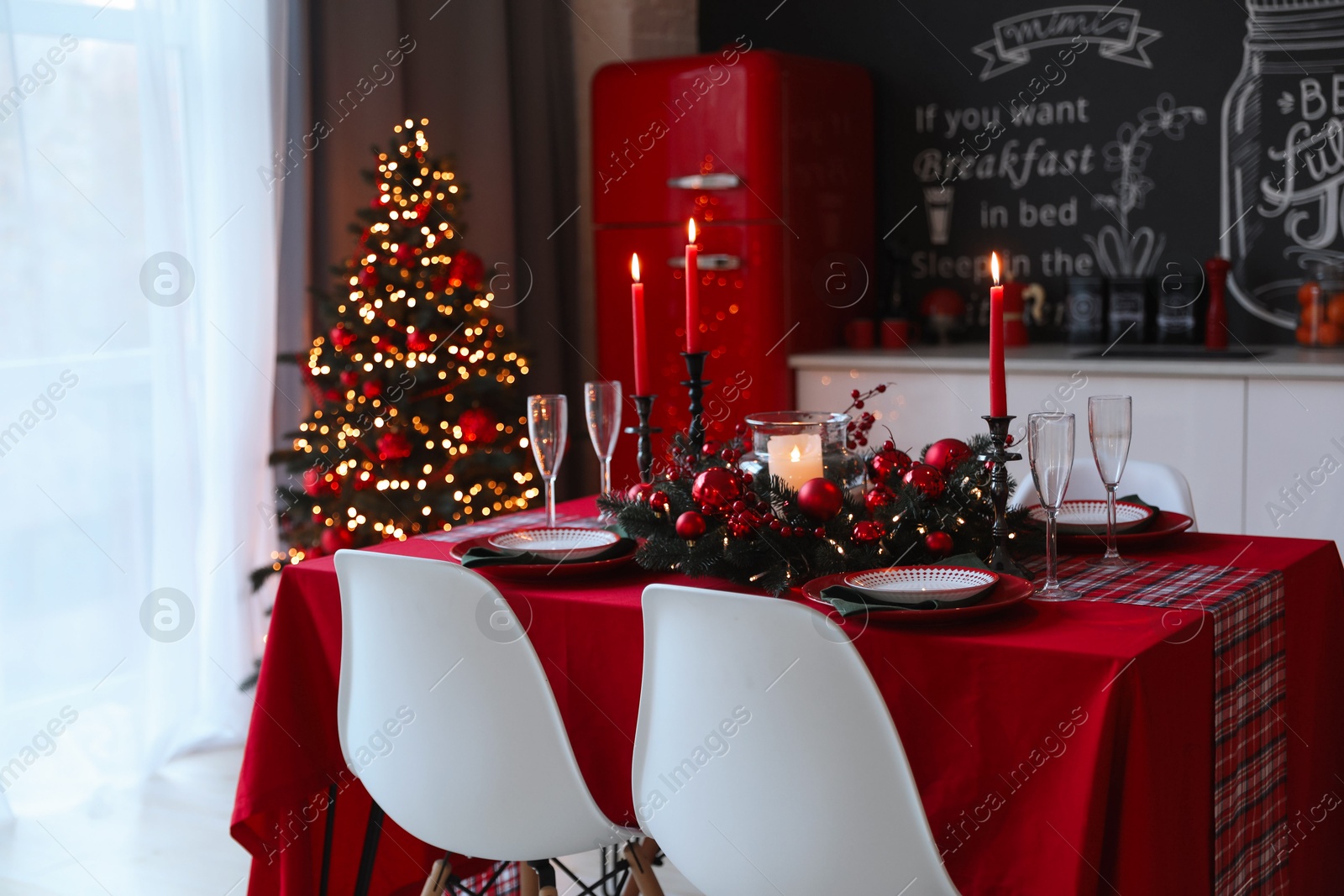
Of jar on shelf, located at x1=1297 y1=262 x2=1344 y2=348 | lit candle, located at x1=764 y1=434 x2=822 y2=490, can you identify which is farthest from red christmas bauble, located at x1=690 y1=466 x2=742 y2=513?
jar on shelf, located at x1=1297 y1=262 x2=1344 y2=348

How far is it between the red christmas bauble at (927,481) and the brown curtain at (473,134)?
1.82 m

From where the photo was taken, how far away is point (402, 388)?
312 cm

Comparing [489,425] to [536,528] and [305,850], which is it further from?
[305,850]

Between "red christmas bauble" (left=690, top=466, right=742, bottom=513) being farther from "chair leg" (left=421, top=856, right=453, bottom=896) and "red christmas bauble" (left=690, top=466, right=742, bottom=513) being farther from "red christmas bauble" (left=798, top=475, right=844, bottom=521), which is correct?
"chair leg" (left=421, top=856, right=453, bottom=896)

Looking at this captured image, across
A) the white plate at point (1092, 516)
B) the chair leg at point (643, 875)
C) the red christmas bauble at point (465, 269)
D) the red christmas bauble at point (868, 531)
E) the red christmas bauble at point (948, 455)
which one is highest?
the red christmas bauble at point (465, 269)

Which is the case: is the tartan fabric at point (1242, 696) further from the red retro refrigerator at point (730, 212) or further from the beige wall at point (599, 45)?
the beige wall at point (599, 45)

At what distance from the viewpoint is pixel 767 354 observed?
12.3ft

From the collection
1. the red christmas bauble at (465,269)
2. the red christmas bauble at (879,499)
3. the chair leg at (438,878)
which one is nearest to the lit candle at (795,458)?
the red christmas bauble at (879,499)

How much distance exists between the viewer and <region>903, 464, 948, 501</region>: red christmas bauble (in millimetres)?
1701

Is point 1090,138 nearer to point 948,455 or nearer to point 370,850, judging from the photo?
point 948,455

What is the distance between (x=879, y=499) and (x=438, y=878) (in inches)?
32.8

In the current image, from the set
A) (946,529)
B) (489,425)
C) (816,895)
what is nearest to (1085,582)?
(946,529)

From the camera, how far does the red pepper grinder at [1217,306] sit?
11.3 feet

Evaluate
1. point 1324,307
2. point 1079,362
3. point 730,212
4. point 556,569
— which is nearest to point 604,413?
point 556,569
